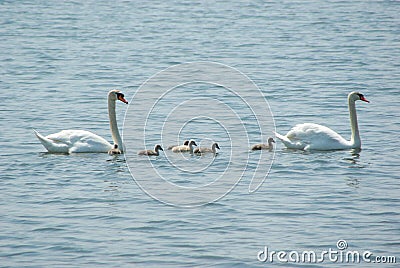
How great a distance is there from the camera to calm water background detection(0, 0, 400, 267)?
10.3m

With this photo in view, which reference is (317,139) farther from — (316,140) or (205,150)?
(205,150)

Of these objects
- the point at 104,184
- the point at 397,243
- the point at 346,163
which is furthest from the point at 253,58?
the point at 397,243

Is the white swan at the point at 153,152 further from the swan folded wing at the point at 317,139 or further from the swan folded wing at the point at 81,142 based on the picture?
the swan folded wing at the point at 317,139

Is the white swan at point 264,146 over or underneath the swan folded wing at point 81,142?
underneath

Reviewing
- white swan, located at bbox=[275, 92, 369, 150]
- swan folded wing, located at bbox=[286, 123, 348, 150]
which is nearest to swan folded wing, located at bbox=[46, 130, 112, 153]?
white swan, located at bbox=[275, 92, 369, 150]

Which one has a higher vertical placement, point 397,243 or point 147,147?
point 147,147

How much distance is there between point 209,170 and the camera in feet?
45.5

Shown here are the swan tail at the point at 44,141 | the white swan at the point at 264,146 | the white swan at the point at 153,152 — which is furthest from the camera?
the white swan at the point at 264,146

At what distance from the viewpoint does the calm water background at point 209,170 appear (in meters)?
10.3

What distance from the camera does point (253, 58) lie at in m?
28.0

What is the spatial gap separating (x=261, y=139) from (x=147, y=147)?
2161 millimetres

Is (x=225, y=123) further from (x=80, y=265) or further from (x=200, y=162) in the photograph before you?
(x=80, y=265)

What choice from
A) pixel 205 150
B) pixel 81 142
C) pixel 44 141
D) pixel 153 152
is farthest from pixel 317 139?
pixel 44 141

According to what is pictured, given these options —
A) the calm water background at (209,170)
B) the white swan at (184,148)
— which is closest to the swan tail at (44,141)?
the calm water background at (209,170)
